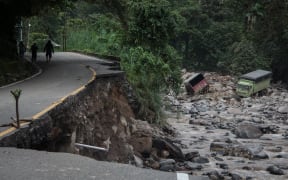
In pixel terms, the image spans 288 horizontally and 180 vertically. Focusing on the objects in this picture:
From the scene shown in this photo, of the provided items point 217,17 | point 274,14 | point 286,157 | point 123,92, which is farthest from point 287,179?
point 217,17

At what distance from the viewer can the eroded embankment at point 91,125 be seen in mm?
8773

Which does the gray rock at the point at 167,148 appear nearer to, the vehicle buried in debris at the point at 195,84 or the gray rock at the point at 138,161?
the gray rock at the point at 138,161

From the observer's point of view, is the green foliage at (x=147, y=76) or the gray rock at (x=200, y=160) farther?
the green foliage at (x=147, y=76)

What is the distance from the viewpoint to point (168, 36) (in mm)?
25266

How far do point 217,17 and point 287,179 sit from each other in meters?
50.4

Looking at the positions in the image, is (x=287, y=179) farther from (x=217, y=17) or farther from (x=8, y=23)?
(x=217, y=17)

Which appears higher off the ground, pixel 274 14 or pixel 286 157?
pixel 274 14

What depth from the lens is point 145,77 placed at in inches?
899

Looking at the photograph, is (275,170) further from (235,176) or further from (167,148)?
(167,148)

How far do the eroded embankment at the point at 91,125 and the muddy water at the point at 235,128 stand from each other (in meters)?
3.00

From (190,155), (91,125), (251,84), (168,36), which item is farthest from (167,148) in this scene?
(251,84)

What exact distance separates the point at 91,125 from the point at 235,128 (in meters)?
13.8

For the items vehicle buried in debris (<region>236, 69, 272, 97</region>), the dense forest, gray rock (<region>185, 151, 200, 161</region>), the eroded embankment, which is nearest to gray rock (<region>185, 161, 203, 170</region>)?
gray rock (<region>185, 151, 200, 161</region>)

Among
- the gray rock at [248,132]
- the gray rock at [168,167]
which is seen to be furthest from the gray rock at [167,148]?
the gray rock at [248,132]
